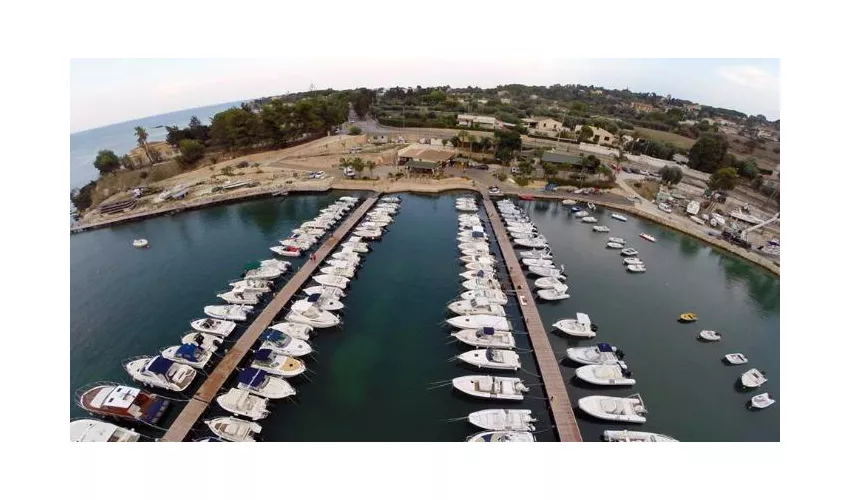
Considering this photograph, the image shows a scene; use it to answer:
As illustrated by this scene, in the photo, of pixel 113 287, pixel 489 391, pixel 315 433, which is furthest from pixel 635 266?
pixel 113 287

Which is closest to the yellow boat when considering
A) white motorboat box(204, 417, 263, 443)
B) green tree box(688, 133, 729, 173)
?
white motorboat box(204, 417, 263, 443)

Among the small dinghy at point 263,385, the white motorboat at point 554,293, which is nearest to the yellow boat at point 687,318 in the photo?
the white motorboat at point 554,293

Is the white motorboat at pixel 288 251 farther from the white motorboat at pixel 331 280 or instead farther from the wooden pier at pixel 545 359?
the wooden pier at pixel 545 359

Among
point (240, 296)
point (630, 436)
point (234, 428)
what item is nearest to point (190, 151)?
point (240, 296)

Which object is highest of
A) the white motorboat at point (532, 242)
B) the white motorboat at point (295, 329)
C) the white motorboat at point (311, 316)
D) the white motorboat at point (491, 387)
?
the white motorboat at point (532, 242)

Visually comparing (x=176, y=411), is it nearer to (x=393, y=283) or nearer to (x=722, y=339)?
(x=393, y=283)

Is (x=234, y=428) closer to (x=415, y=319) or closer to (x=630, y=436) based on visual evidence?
(x=415, y=319)
